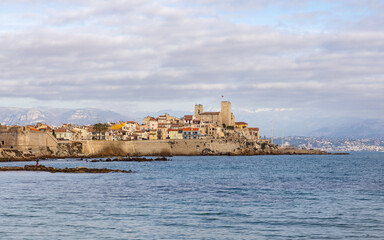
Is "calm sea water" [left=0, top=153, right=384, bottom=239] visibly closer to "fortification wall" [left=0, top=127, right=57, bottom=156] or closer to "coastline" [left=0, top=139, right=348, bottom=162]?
"fortification wall" [left=0, top=127, right=57, bottom=156]

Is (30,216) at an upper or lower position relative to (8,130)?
lower

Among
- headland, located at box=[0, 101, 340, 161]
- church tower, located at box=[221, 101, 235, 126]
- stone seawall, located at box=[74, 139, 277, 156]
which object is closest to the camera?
headland, located at box=[0, 101, 340, 161]

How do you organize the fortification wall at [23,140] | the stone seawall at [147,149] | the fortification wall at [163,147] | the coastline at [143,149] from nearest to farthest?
the fortification wall at [23,140], the coastline at [143,149], the stone seawall at [147,149], the fortification wall at [163,147]

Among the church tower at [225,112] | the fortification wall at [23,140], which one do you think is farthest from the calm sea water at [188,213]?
the church tower at [225,112]

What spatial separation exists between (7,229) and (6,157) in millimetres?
75321

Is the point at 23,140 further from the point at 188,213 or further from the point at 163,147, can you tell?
the point at 188,213

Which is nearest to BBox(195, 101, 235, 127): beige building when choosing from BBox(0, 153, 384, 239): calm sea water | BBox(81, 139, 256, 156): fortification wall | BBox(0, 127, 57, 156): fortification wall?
BBox(81, 139, 256, 156): fortification wall

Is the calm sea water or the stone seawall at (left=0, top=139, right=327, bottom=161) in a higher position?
the stone seawall at (left=0, top=139, right=327, bottom=161)

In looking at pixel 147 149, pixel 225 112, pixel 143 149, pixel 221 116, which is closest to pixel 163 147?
pixel 147 149

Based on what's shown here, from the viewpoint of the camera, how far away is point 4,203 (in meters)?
27.2

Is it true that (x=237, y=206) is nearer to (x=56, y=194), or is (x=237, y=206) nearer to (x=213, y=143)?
(x=56, y=194)

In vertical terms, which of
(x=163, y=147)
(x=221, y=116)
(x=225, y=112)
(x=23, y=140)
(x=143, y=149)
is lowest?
(x=143, y=149)

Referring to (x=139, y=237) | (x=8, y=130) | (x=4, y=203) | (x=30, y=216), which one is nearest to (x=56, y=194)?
(x=4, y=203)

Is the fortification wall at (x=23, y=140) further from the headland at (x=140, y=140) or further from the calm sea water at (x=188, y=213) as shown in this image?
the calm sea water at (x=188, y=213)
